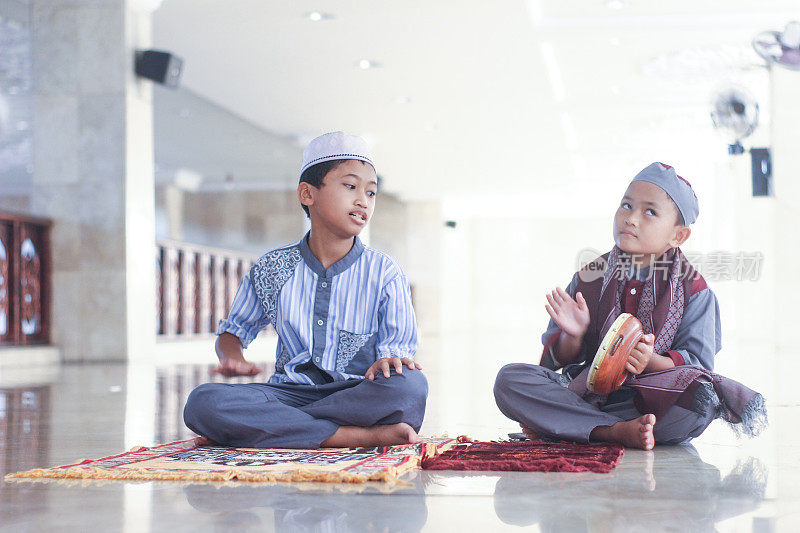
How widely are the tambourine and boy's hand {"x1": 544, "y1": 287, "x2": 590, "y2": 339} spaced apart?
6.0 inches

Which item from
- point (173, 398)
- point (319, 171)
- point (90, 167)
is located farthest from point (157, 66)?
point (319, 171)

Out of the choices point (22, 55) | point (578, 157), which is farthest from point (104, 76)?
point (578, 157)

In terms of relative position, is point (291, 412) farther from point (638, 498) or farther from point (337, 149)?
point (638, 498)

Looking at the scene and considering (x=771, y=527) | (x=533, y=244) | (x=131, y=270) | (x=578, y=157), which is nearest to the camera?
(x=771, y=527)

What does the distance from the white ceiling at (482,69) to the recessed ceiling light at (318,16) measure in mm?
65

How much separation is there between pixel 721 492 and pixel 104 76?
6.75m

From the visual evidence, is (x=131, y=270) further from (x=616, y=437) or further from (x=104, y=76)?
(x=616, y=437)

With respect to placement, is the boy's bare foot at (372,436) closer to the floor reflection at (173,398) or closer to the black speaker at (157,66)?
the floor reflection at (173,398)

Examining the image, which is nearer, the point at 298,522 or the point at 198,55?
the point at 298,522

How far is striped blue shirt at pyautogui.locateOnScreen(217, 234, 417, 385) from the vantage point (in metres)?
2.25

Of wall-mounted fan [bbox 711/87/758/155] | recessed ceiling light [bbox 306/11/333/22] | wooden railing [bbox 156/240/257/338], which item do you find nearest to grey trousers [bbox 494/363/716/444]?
wall-mounted fan [bbox 711/87/758/155]

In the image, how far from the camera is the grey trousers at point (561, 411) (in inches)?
87.5

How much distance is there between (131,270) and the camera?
7270mm

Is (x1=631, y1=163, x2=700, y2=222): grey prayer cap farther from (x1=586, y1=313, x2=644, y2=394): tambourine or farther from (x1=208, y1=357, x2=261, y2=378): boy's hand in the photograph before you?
(x1=208, y1=357, x2=261, y2=378): boy's hand
